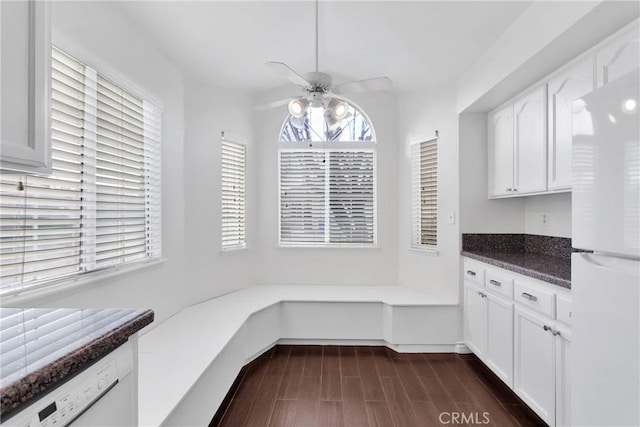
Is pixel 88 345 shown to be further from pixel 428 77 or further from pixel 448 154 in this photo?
pixel 428 77

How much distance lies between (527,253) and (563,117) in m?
1.24

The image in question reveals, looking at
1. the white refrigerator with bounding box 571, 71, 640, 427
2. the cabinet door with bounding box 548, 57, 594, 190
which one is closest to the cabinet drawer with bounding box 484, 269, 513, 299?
the cabinet door with bounding box 548, 57, 594, 190

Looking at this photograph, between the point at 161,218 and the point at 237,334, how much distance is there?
114 centimetres

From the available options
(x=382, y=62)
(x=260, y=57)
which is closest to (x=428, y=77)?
(x=382, y=62)

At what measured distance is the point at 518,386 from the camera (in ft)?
6.81

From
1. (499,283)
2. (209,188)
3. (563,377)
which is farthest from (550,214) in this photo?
(209,188)

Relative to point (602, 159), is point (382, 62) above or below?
above

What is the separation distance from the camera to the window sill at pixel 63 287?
133cm

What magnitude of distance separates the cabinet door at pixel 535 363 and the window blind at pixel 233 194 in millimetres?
2738

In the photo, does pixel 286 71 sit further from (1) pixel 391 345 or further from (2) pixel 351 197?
(1) pixel 391 345

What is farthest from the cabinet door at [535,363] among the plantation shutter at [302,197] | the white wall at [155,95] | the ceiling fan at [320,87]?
the white wall at [155,95]

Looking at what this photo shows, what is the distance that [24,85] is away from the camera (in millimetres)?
827

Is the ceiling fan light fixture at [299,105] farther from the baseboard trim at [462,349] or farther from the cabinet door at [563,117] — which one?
the baseboard trim at [462,349]

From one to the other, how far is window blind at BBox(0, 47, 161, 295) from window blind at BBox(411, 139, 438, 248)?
2617 mm
